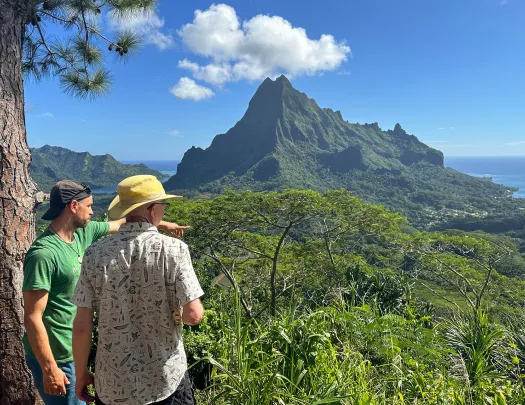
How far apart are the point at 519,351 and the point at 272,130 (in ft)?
401

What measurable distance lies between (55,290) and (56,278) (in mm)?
60

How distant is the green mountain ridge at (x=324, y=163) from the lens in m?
85.2

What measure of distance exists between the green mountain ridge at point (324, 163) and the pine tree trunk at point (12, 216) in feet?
219

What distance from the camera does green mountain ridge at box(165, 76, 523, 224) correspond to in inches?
3356

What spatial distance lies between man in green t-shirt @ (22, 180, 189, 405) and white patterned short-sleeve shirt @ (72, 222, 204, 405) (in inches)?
14.3

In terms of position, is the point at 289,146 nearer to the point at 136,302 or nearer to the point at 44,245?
the point at 44,245

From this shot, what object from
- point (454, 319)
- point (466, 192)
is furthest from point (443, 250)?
point (466, 192)

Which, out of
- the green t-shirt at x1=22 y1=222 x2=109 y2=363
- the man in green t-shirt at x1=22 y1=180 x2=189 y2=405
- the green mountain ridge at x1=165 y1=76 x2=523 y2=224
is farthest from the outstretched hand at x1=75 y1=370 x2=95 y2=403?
the green mountain ridge at x1=165 y1=76 x2=523 y2=224

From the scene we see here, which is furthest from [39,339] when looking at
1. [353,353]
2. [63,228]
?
[353,353]

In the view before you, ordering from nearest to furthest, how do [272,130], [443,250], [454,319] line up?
[454,319]
[443,250]
[272,130]

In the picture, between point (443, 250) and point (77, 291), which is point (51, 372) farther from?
point (443, 250)

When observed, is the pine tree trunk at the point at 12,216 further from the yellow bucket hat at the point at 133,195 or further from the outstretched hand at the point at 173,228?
the yellow bucket hat at the point at 133,195

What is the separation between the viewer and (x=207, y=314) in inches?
124

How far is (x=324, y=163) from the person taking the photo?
4611 inches
